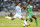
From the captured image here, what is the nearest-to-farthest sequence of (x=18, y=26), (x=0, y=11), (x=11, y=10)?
(x=18, y=26), (x=11, y=10), (x=0, y=11)

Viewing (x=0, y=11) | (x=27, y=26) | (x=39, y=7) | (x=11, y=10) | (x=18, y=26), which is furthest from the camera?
(x=39, y=7)

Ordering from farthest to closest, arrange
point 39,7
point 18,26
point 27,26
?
point 39,7 → point 18,26 → point 27,26

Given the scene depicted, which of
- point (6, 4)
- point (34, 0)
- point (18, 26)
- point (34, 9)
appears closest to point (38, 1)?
point (34, 0)

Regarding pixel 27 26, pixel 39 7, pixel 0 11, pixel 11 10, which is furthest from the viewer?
pixel 39 7

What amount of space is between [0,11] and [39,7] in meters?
5.42

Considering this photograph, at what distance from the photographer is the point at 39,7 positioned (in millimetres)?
24734

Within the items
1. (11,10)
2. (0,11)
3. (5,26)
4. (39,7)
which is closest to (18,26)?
(5,26)

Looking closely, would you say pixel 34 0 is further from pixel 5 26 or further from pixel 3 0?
pixel 5 26

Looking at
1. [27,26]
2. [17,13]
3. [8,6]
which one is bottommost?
[27,26]

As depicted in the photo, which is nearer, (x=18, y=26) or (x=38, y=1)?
(x=18, y=26)

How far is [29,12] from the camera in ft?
39.3

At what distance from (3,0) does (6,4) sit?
1984 millimetres

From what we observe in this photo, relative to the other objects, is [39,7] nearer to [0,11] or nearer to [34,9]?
[34,9]

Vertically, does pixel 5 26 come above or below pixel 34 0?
below
